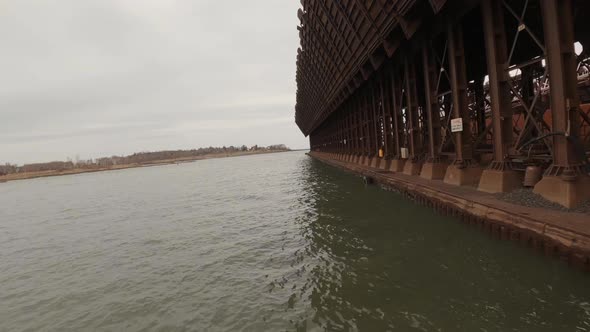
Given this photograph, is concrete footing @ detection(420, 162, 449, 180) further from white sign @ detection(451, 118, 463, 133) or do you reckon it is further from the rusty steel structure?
white sign @ detection(451, 118, 463, 133)

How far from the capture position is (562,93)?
7.04 meters

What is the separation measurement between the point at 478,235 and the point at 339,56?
60.7 feet

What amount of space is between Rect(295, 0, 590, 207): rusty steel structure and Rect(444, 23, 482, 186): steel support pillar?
4 cm

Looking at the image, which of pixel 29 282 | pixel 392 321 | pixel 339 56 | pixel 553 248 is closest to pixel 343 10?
pixel 339 56

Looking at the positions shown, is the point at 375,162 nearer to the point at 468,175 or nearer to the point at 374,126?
the point at 374,126

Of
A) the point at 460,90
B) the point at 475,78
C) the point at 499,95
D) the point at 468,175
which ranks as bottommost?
the point at 468,175

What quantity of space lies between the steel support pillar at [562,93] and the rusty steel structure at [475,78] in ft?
0.08

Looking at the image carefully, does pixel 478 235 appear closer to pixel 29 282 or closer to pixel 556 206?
pixel 556 206

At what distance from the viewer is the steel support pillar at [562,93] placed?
702 cm

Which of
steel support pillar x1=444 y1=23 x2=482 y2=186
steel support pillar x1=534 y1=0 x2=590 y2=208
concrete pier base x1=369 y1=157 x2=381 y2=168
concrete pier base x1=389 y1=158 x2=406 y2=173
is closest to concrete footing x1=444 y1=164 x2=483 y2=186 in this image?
steel support pillar x1=444 y1=23 x2=482 y2=186

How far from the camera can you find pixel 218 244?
10.7m

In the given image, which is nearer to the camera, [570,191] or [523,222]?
[523,222]

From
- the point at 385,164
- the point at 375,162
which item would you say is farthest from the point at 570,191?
the point at 375,162

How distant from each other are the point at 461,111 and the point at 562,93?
16.0ft
